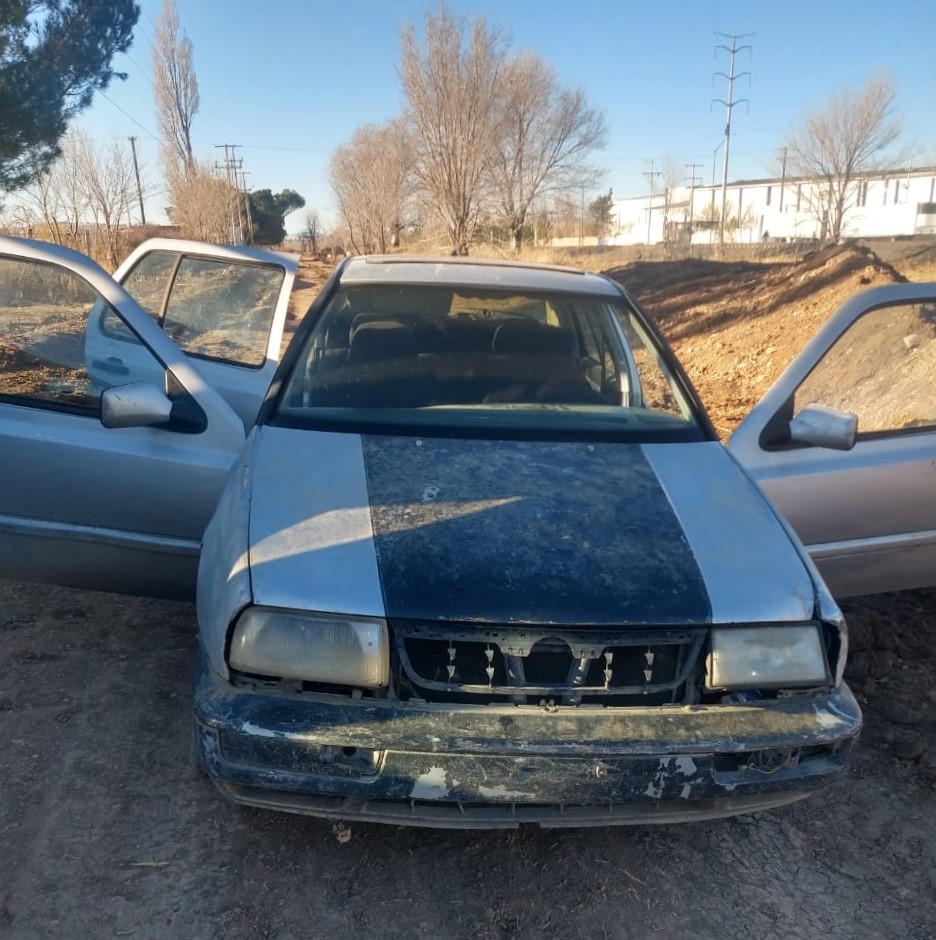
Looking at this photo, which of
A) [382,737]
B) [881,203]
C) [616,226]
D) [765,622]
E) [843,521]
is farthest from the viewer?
[616,226]

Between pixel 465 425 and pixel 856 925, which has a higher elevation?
pixel 465 425

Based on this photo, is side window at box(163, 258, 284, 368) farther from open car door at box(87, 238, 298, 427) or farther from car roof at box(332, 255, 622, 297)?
car roof at box(332, 255, 622, 297)

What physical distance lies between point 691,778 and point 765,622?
43 cm

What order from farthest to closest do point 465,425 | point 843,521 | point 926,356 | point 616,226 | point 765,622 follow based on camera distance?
point 616,226 → point 926,356 → point 843,521 → point 465,425 → point 765,622

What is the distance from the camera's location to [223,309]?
4.91 metres

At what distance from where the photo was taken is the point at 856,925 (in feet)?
7.59

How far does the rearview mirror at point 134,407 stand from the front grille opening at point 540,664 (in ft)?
4.57

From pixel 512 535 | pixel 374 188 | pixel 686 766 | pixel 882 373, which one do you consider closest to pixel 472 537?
pixel 512 535

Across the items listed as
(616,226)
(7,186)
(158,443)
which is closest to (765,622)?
(158,443)

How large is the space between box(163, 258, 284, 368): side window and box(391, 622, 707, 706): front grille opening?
9.18ft

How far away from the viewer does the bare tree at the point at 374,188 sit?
3997 centimetres

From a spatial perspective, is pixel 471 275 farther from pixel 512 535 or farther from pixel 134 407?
pixel 512 535

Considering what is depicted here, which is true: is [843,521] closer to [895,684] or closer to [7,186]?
[895,684]

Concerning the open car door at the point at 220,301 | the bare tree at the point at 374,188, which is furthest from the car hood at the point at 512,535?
the bare tree at the point at 374,188
